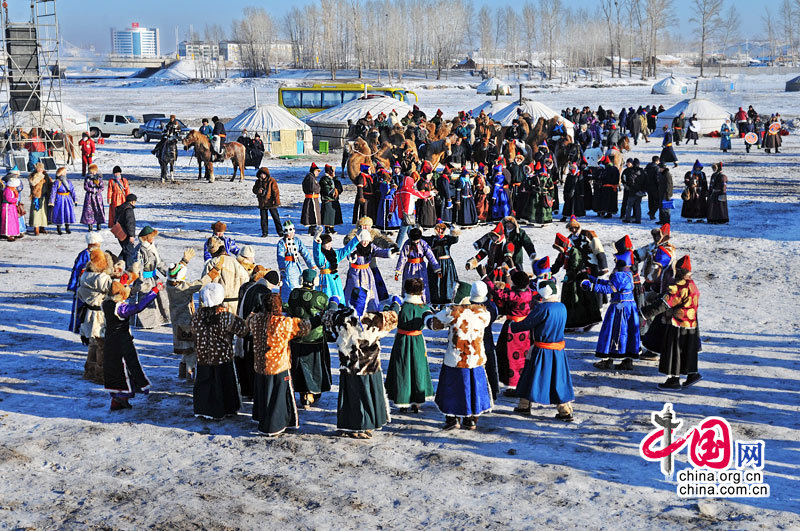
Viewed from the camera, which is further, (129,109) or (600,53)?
(600,53)

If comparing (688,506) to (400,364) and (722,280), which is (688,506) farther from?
(722,280)

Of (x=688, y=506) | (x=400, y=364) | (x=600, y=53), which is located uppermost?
(x=600, y=53)

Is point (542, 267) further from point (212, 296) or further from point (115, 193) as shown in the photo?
point (115, 193)

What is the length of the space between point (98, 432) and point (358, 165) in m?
11.7

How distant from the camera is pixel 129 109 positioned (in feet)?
195

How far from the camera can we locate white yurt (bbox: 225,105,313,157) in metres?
29.1

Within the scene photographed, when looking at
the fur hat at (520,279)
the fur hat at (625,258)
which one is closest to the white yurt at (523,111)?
the fur hat at (625,258)

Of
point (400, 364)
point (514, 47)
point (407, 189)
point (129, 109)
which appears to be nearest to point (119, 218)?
point (407, 189)

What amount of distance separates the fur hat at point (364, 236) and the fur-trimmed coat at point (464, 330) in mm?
2825

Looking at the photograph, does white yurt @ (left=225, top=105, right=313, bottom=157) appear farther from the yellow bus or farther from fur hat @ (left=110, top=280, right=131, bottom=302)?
fur hat @ (left=110, top=280, right=131, bottom=302)

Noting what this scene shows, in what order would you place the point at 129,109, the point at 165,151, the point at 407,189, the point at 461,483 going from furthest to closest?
the point at 129,109 → the point at 165,151 → the point at 407,189 → the point at 461,483

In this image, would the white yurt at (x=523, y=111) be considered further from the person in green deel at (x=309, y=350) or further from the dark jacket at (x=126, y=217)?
the person in green deel at (x=309, y=350)

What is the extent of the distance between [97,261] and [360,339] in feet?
11.0

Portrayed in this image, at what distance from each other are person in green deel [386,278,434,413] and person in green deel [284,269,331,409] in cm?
70
